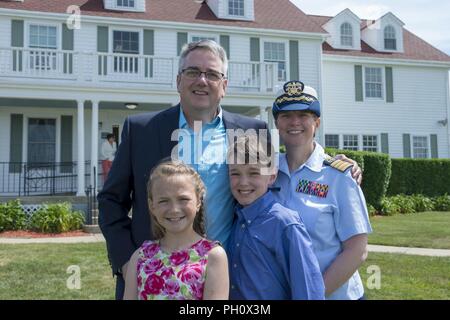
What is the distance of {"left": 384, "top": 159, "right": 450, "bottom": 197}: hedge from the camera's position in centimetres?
1728

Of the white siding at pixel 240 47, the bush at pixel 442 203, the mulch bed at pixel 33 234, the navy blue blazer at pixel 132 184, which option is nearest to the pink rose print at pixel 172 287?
the navy blue blazer at pixel 132 184

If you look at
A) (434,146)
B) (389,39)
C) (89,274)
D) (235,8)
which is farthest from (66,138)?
(434,146)

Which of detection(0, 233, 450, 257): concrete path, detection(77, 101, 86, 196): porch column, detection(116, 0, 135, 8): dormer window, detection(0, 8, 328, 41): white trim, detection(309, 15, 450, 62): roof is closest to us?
detection(0, 233, 450, 257): concrete path

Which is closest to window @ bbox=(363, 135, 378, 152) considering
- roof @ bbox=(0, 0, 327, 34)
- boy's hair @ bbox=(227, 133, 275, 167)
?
roof @ bbox=(0, 0, 327, 34)

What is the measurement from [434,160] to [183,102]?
689 inches

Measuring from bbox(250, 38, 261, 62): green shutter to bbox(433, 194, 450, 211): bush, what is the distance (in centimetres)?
838

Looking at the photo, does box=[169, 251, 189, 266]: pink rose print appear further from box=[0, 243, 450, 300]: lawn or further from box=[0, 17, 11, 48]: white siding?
box=[0, 17, 11, 48]: white siding

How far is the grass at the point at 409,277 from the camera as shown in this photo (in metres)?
5.27

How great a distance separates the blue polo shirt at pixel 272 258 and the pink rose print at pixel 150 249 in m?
0.37

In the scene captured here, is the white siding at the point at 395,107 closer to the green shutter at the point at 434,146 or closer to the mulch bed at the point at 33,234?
the green shutter at the point at 434,146

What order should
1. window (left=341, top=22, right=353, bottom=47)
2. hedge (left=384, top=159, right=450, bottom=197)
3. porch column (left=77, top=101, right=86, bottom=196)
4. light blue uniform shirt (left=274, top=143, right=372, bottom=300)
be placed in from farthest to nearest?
window (left=341, top=22, right=353, bottom=47) < hedge (left=384, top=159, right=450, bottom=197) < porch column (left=77, top=101, right=86, bottom=196) < light blue uniform shirt (left=274, top=143, right=372, bottom=300)

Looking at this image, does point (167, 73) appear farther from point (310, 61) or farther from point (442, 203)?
point (442, 203)

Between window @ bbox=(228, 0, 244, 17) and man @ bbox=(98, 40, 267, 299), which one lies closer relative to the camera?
man @ bbox=(98, 40, 267, 299)

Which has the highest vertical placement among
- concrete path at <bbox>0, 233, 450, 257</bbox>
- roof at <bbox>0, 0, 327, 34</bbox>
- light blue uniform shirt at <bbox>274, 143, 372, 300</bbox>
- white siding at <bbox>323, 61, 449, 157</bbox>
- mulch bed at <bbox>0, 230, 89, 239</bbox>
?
roof at <bbox>0, 0, 327, 34</bbox>
